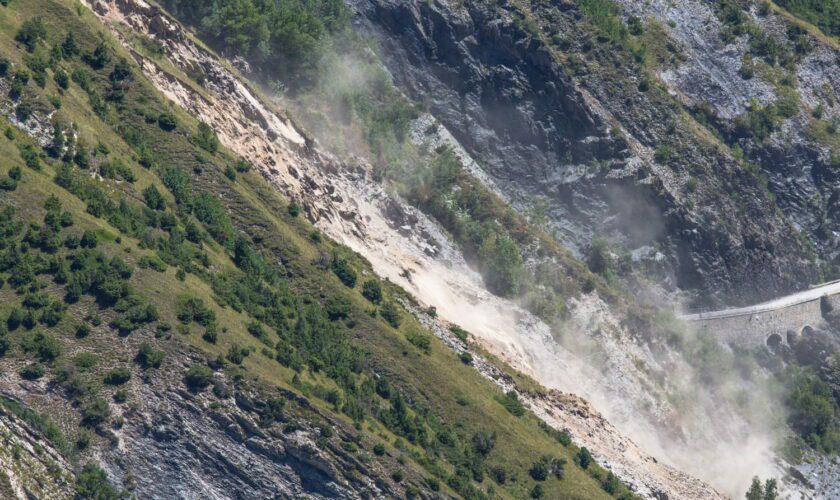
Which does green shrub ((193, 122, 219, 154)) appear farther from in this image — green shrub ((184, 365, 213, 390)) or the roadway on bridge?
the roadway on bridge

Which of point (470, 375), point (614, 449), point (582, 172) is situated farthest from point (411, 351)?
point (582, 172)

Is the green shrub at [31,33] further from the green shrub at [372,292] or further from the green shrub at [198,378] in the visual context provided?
the green shrub at [198,378]

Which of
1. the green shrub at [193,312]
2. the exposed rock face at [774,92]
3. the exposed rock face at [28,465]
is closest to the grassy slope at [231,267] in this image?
the green shrub at [193,312]

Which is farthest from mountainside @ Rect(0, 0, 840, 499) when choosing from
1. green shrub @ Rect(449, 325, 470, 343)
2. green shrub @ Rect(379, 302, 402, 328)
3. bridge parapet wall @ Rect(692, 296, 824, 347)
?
bridge parapet wall @ Rect(692, 296, 824, 347)

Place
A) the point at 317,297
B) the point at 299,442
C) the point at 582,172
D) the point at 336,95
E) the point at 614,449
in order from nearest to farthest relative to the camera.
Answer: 1. the point at 299,442
2. the point at 317,297
3. the point at 614,449
4. the point at 336,95
5. the point at 582,172

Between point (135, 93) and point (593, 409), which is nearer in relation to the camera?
point (135, 93)

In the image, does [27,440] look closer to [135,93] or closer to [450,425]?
[450,425]

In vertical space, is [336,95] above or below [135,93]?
above
